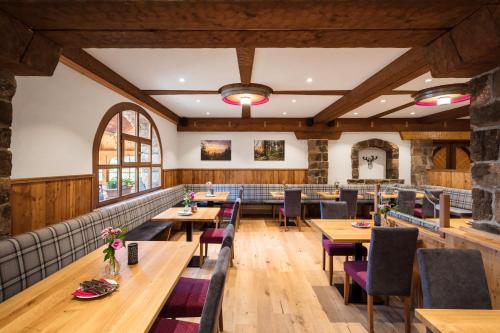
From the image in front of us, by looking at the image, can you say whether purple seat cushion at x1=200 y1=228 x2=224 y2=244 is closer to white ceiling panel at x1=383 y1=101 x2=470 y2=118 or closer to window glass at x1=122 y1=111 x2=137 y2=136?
window glass at x1=122 y1=111 x2=137 y2=136

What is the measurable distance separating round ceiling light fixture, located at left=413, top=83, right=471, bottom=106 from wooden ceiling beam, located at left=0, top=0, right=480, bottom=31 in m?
3.13

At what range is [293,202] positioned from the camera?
18.2 feet

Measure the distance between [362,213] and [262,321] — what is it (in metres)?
5.77

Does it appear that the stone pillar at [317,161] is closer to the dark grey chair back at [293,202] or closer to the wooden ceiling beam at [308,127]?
the wooden ceiling beam at [308,127]

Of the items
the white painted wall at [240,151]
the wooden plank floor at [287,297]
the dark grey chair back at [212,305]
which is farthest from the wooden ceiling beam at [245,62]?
the white painted wall at [240,151]

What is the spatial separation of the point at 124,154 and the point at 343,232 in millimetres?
3653

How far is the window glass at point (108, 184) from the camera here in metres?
3.67

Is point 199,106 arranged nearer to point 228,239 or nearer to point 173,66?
point 173,66

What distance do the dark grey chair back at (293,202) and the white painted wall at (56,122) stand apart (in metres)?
3.70

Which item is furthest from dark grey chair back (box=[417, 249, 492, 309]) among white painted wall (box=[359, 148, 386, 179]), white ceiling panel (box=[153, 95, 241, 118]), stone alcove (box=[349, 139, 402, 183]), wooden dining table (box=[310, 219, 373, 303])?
white painted wall (box=[359, 148, 386, 179])

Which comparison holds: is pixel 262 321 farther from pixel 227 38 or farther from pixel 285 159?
pixel 285 159

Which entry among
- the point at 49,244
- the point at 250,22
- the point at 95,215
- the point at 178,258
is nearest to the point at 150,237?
the point at 95,215

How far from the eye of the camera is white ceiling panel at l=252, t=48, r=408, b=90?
2969 mm

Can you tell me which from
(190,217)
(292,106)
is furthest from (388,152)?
(190,217)
